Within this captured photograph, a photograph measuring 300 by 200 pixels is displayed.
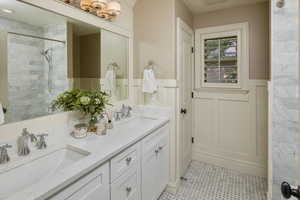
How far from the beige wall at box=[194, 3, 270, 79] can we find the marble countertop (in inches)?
56.0

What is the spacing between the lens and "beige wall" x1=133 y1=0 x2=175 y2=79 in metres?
2.08

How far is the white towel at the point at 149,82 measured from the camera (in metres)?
2.13

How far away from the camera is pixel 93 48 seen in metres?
1.76

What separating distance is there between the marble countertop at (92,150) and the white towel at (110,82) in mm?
383

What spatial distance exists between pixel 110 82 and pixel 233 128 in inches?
74.7

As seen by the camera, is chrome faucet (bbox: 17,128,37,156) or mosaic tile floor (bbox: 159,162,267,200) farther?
mosaic tile floor (bbox: 159,162,267,200)

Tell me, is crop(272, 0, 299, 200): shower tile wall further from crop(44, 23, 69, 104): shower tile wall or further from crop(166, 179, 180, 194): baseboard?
crop(44, 23, 69, 104): shower tile wall

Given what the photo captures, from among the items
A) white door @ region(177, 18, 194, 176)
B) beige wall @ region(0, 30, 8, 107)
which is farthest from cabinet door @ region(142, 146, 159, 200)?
beige wall @ region(0, 30, 8, 107)

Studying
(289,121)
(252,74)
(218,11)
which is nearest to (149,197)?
(289,121)

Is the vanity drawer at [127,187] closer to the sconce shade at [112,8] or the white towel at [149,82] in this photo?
the white towel at [149,82]

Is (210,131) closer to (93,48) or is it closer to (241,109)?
(241,109)

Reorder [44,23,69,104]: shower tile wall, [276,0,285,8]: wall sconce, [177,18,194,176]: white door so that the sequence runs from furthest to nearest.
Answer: [177,18,194,176]: white door, [276,0,285,8]: wall sconce, [44,23,69,104]: shower tile wall

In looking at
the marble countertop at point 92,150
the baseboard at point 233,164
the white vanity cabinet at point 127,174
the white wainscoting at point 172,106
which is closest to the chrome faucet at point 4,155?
the marble countertop at point 92,150

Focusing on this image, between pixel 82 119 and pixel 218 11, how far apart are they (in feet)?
7.87
